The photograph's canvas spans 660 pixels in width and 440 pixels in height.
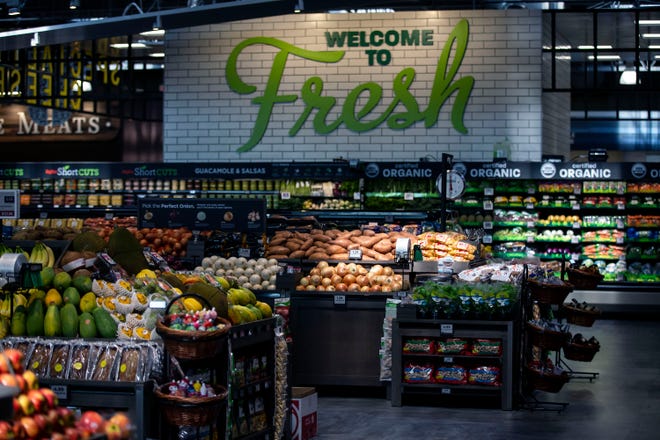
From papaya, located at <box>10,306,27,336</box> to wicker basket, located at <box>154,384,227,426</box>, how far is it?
Answer: 1044 millimetres

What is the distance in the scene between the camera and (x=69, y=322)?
20.5ft

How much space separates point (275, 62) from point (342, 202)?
2.93 metres

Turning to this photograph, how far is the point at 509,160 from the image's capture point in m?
17.2

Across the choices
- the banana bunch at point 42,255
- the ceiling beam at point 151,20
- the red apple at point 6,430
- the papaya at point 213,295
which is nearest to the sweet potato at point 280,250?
the ceiling beam at point 151,20

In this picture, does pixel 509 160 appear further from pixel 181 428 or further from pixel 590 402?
pixel 181 428

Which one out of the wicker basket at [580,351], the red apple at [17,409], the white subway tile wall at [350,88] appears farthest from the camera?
the white subway tile wall at [350,88]

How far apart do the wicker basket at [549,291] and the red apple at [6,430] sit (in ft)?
23.9

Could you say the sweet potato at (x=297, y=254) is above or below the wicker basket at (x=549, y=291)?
above

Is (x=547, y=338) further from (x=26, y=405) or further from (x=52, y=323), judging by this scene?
(x=26, y=405)

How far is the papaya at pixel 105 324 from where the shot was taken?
620 cm

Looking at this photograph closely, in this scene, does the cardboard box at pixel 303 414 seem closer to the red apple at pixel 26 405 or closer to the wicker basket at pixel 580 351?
the wicker basket at pixel 580 351

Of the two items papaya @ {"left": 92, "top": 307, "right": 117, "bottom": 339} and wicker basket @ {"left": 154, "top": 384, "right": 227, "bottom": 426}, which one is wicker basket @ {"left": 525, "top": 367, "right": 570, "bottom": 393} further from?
papaya @ {"left": 92, "top": 307, "right": 117, "bottom": 339}

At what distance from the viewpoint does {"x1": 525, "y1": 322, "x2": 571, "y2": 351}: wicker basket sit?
955 centimetres

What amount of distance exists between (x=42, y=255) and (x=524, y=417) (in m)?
4.25
